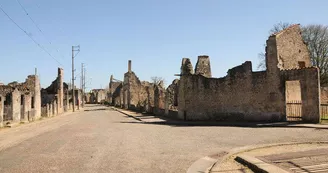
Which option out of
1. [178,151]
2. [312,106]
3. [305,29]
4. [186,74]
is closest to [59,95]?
[186,74]

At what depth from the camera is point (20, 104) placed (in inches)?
1019

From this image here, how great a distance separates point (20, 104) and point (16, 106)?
138cm

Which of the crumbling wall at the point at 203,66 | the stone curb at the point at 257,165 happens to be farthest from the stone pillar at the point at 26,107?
the stone curb at the point at 257,165

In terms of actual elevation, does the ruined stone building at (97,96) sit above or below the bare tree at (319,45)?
below

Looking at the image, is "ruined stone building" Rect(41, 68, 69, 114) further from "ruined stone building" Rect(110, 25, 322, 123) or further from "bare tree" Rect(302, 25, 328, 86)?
"bare tree" Rect(302, 25, 328, 86)

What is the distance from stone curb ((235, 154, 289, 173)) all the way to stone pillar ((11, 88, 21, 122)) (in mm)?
19422

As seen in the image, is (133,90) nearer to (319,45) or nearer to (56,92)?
(56,92)

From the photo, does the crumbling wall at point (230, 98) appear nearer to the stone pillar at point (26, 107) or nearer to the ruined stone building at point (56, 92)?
the stone pillar at point (26, 107)

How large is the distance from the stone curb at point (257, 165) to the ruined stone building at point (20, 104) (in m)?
17.3

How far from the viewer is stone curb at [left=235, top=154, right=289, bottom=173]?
23.9 ft

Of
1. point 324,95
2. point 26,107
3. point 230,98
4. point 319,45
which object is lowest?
point 26,107

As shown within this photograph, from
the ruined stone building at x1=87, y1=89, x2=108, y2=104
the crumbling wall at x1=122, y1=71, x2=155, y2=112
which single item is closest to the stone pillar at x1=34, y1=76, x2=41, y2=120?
the crumbling wall at x1=122, y1=71, x2=155, y2=112

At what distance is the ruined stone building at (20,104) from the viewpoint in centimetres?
2298

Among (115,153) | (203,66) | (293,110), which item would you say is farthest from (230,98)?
(115,153)
